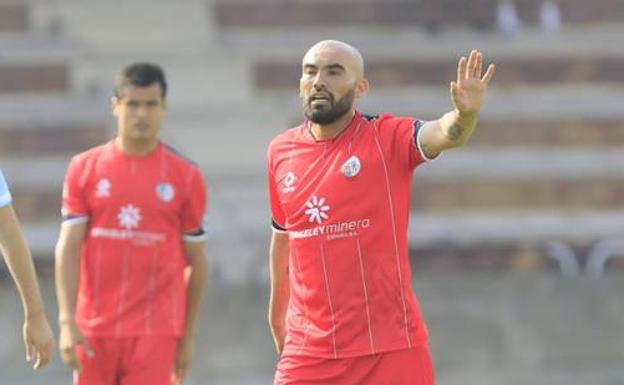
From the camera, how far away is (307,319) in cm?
681

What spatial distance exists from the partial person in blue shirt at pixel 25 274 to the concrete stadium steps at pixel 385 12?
37.0ft

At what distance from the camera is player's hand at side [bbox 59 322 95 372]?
8.37 metres

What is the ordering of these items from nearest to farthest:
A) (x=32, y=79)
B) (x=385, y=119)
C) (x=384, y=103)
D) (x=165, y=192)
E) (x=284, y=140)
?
(x=385, y=119) → (x=284, y=140) → (x=165, y=192) → (x=384, y=103) → (x=32, y=79)

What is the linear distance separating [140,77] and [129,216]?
28.3 inches

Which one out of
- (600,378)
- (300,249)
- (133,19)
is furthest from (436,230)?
(300,249)

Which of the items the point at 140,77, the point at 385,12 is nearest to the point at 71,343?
the point at 140,77

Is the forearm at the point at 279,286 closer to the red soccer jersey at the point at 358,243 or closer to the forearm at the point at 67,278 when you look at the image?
the red soccer jersey at the point at 358,243

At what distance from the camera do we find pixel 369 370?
6656mm

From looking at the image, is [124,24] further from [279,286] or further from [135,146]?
[279,286]

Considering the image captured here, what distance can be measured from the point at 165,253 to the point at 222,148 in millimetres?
8160

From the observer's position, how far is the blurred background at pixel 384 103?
1644 cm

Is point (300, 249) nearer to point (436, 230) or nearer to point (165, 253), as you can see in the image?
point (165, 253)

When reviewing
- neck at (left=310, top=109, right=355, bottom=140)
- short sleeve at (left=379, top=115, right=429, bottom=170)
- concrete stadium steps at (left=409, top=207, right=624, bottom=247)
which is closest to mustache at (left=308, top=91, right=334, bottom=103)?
neck at (left=310, top=109, right=355, bottom=140)

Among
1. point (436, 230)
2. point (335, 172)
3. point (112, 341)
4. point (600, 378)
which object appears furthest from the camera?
point (436, 230)
